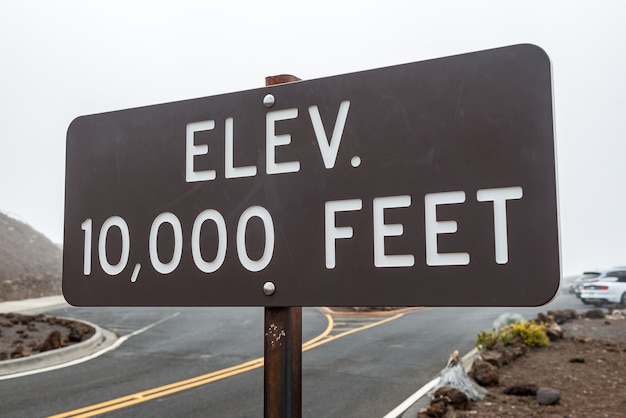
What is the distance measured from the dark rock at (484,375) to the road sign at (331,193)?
7450 millimetres

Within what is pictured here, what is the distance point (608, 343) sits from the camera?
1187 cm


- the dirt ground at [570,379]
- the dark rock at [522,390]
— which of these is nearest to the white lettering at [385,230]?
the dirt ground at [570,379]

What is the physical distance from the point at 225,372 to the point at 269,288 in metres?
8.84

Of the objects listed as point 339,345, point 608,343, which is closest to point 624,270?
point 608,343

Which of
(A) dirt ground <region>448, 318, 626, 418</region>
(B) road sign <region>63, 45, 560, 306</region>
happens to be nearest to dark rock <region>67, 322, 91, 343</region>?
(A) dirt ground <region>448, 318, 626, 418</region>

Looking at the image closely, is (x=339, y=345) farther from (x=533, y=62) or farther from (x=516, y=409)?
(x=533, y=62)

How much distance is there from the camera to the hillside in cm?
2683

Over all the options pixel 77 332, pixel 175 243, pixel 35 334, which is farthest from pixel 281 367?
pixel 35 334

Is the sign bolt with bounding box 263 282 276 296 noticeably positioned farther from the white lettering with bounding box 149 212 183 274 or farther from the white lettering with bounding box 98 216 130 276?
the white lettering with bounding box 98 216 130 276

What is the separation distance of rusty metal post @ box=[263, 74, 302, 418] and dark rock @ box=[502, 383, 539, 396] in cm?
687

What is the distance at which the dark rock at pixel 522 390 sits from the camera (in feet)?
25.0

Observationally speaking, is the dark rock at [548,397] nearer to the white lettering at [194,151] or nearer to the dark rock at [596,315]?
the white lettering at [194,151]

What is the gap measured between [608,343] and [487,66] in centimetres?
1212

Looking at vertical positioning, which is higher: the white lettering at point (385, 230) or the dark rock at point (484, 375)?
the white lettering at point (385, 230)
